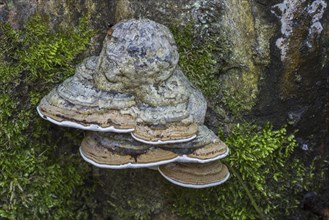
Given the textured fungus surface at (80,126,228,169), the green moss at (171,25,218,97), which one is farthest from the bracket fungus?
the green moss at (171,25,218,97)

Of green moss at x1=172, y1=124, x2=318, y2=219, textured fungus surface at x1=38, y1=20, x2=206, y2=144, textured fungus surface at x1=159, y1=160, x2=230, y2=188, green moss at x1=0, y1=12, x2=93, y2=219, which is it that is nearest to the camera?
textured fungus surface at x1=38, y1=20, x2=206, y2=144

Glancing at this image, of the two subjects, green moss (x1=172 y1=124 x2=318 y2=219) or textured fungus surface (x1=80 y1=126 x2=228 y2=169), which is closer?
textured fungus surface (x1=80 y1=126 x2=228 y2=169)

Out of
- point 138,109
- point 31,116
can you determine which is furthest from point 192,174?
point 31,116

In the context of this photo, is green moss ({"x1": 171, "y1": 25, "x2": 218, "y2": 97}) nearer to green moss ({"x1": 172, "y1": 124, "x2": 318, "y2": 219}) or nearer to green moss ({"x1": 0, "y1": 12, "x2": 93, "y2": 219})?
green moss ({"x1": 172, "y1": 124, "x2": 318, "y2": 219})

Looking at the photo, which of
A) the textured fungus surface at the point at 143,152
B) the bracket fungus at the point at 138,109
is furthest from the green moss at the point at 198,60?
the textured fungus surface at the point at 143,152

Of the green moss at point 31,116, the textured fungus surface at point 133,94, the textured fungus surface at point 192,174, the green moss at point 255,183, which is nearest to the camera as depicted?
the textured fungus surface at point 133,94

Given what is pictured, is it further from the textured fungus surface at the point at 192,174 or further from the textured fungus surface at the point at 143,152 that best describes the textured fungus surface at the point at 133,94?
the textured fungus surface at the point at 192,174

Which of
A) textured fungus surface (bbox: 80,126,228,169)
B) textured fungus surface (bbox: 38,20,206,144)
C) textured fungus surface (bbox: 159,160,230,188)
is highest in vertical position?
textured fungus surface (bbox: 38,20,206,144)
